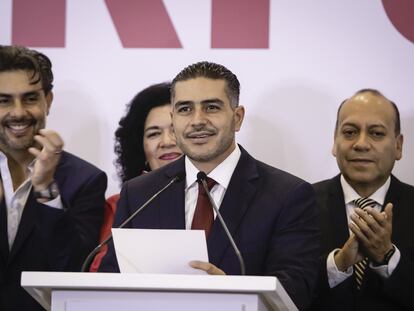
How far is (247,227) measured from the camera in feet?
11.0

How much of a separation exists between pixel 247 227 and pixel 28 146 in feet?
3.85

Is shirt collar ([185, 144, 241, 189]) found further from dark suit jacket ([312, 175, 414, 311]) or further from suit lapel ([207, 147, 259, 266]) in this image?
dark suit jacket ([312, 175, 414, 311])

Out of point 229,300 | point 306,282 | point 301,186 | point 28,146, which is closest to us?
point 229,300

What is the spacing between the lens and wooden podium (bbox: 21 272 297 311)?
8.04 ft

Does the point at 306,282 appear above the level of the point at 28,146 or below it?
below

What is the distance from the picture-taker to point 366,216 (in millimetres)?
3492

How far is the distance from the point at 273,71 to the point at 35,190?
144cm

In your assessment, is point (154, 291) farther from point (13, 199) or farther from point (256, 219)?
point (13, 199)

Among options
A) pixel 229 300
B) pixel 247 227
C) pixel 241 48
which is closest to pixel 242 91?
pixel 241 48

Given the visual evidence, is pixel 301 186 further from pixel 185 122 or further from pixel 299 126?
pixel 299 126

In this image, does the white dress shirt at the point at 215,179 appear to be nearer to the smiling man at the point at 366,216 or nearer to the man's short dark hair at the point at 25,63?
the smiling man at the point at 366,216

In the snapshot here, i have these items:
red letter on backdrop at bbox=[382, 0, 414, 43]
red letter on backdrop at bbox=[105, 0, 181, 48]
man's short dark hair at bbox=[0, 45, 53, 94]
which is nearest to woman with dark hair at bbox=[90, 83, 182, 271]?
red letter on backdrop at bbox=[105, 0, 181, 48]

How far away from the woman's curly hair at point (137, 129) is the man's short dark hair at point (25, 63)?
49cm

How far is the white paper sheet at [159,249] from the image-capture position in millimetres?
2668
